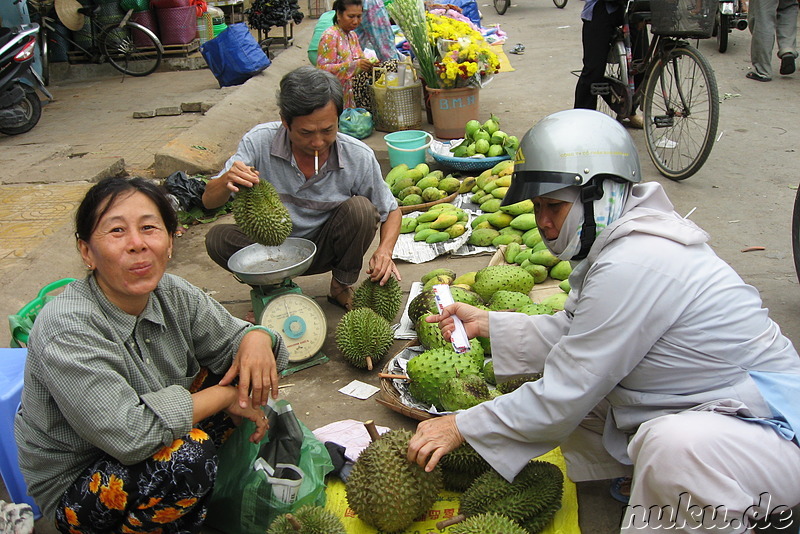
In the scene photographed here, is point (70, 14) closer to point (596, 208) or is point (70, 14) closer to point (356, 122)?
point (356, 122)

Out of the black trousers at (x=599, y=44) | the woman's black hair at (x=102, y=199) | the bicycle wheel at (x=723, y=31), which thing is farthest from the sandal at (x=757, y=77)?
the woman's black hair at (x=102, y=199)

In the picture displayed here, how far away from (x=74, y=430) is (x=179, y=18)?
899 centimetres

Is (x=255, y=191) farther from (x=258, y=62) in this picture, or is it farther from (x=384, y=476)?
(x=258, y=62)

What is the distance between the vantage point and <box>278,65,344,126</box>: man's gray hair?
3.18 metres

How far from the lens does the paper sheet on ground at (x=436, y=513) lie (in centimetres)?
225

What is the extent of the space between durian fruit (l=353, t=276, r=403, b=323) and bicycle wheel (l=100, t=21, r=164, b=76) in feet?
23.9

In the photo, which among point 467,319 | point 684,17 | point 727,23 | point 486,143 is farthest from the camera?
point 727,23

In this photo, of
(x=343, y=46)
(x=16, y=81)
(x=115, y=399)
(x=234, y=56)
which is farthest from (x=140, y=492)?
(x=234, y=56)

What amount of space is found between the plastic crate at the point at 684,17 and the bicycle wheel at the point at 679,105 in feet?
0.62

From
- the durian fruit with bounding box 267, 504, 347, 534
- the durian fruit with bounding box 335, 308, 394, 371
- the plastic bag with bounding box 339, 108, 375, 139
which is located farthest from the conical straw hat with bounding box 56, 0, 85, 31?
the durian fruit with bounding box 267, 504, 347, 534

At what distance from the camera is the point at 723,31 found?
9344 millimetres

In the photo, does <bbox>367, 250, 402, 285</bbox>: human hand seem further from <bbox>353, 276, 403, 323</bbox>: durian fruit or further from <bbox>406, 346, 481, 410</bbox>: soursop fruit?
<bbox>406, 346, 481, 410</bbox>: soursop fruit

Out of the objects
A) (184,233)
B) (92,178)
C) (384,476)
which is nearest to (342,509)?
(384,476)

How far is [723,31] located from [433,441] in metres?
9.25
